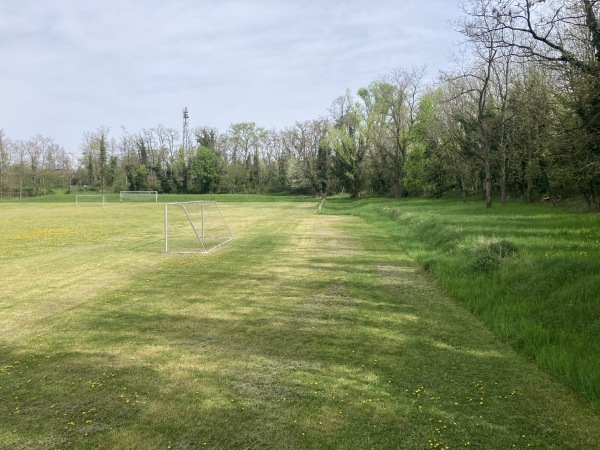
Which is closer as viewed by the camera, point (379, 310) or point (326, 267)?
point (379, 310)

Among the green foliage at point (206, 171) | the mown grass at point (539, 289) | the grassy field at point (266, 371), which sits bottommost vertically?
the grassy field at point (266, 371)

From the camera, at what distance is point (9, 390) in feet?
15.4

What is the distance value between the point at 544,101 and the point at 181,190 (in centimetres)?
7653

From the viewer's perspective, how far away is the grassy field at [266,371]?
3801mm

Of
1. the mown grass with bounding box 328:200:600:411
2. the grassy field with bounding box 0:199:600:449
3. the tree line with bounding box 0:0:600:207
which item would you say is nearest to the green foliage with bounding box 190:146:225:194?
the tree line with bounding box 0:0:600:207

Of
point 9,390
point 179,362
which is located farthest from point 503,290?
point 9,390

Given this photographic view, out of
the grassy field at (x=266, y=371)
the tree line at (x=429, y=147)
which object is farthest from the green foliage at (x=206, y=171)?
the grassy field at (x=266, y=371)

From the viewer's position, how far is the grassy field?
12.5 feet

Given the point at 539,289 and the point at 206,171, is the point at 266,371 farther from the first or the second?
the point at 206,171

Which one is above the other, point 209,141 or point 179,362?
point 209,141

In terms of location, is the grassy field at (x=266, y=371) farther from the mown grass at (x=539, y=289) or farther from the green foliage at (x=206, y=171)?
the green foliage at (x=206, y=171)

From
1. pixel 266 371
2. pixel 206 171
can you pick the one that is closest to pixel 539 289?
pixel 266 371

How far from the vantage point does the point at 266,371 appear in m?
5.14

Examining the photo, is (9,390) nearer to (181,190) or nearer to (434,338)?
(434,338)
